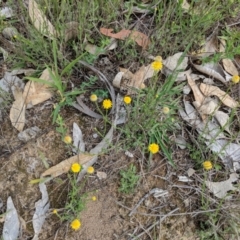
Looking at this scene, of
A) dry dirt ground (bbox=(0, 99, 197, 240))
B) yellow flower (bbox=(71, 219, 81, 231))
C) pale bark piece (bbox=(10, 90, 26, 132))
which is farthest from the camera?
pale bark piece (bbox=(10, 90, 26, 132))

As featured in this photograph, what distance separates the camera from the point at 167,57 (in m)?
1.83

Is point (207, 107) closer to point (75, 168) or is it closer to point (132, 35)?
point (132, 35)

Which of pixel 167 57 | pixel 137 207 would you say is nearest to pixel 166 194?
pixel 137 207

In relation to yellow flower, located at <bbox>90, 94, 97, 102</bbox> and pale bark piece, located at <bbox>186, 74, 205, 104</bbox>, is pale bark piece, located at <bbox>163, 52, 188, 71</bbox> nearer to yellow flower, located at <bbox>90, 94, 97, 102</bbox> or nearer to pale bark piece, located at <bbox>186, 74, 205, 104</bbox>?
pale bark piece, located at <bbox>186, 74, 205, 104</bbox>

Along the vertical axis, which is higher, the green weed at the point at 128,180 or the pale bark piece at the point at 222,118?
the pale bark piece at the point at 222,118

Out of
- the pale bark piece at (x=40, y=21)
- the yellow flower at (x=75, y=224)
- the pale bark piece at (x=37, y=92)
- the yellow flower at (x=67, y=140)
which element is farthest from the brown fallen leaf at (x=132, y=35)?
the yellow flower at (x=75, y=224)

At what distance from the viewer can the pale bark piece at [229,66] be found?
6.09ft

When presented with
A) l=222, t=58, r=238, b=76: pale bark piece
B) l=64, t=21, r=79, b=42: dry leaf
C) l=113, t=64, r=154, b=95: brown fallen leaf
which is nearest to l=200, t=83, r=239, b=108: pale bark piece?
l=222, t=58, r=238, b=76: pale bark piece

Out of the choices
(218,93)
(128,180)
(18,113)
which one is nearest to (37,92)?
(18,113)

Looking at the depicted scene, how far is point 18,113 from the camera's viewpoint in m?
1.66

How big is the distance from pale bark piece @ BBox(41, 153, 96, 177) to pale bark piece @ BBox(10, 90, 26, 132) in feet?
0.74

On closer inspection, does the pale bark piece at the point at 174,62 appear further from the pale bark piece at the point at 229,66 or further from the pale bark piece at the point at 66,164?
the pale bark piece at the point at 66,164

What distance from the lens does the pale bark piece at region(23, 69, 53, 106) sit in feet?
5.51

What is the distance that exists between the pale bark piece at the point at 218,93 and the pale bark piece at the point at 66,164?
602mm
